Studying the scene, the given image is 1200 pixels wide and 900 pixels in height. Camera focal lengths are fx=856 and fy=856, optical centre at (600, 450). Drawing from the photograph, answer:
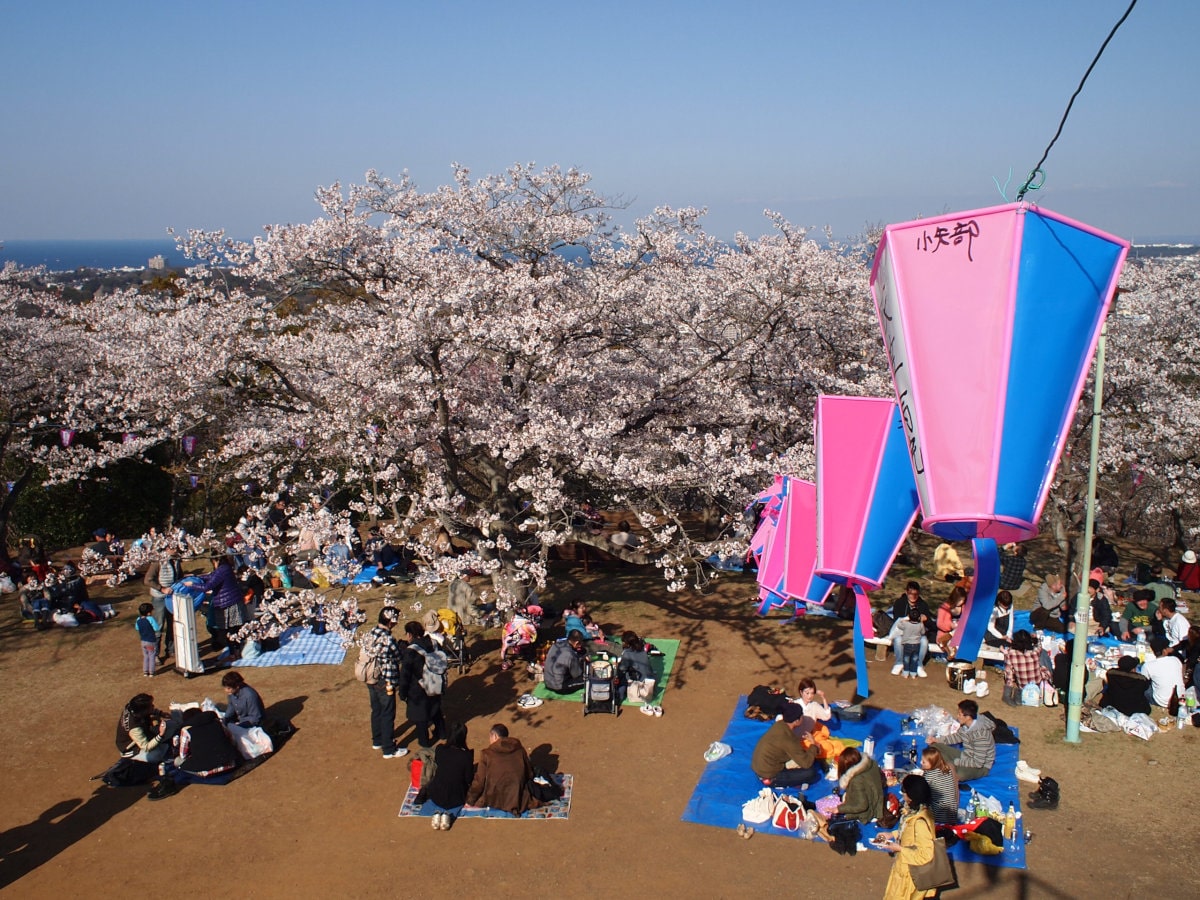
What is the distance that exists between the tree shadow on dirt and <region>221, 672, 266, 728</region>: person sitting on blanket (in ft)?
3.64

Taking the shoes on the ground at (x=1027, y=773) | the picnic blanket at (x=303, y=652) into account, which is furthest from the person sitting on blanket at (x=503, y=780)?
the shoes on the ground at (x=1027, y=773)

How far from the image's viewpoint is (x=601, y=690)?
10.5 metres

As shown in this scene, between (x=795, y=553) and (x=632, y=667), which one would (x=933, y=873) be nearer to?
(x=795, y=553)

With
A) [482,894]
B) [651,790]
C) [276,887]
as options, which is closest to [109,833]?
[276,887]

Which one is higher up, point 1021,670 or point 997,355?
point 997,355

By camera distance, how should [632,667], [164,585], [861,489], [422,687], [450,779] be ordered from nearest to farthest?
[861,489] → [450,779] → [422,687] → [632,667] → [164,585]

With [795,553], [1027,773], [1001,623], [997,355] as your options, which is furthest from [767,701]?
[997,355]

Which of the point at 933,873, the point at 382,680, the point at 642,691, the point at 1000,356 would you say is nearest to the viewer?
the point at 1000,356

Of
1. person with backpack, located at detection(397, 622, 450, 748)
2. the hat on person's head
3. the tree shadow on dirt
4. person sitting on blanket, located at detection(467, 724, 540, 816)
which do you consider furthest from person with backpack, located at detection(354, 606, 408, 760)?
the hat on person's head

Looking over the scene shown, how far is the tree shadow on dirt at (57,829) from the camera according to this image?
7965 mm

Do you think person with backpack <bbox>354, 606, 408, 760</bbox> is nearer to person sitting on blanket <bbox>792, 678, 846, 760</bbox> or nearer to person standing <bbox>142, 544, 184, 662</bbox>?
person standing <bbox>142, 544, 184, 662</bbox>

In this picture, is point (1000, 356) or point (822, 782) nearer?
point (1000, 356)

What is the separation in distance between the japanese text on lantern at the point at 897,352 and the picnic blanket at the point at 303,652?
10342 millimetres

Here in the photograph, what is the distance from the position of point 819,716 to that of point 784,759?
1136mm
